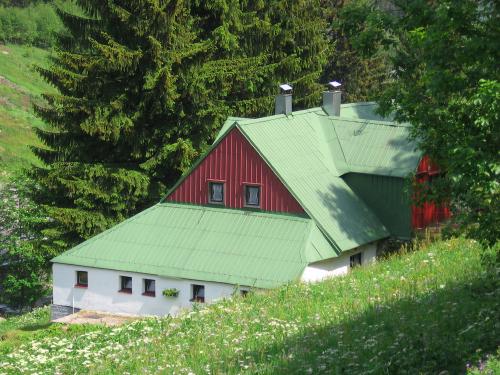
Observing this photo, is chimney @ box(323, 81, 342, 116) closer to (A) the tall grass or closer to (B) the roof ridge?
(B) the roof ridge

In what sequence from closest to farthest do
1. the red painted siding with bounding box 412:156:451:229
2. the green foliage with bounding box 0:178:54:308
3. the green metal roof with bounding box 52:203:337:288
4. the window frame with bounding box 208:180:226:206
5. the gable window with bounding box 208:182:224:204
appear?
the green metal roof with bounding box 52:203:337:288, the window frame with bounding box 208:180:226:206, the gable window with bounding box 208:182:224:204, the red painted siding with bounding box 412:156:451:229, the green foliage with bounding box 0:178:54:308

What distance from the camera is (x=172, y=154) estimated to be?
37.8 m

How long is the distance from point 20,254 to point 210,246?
1710 cm

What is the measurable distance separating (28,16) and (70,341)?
375 ft

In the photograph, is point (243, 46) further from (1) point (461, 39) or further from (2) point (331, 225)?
(1) point (461, 39)

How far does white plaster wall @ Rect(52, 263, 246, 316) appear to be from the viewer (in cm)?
2992

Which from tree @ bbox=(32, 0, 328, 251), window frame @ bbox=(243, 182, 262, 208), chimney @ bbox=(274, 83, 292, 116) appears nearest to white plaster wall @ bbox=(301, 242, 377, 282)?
window frame @ bbox=(243, 182, 262, 208)

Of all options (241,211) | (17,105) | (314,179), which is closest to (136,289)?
(241,211)

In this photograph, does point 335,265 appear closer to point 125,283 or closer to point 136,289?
point 136,289

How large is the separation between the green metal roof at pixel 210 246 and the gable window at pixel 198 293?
46 centimetres

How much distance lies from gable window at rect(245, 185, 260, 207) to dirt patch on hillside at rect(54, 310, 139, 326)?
18.5 ft

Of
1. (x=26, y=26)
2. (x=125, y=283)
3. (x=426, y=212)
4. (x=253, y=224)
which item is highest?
(x=26, y=26)

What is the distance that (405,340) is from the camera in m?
12.9

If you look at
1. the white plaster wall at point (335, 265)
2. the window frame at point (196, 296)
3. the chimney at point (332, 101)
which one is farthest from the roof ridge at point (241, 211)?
the chimney at point (332, 101)
